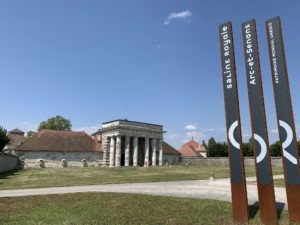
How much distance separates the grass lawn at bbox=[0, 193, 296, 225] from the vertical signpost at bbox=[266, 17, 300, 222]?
2.94 ft

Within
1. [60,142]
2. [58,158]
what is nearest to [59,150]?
[58,158]

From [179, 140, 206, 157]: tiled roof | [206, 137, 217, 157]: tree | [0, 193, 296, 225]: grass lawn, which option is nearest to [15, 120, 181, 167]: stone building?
[206, 137, 217, 157]: tree

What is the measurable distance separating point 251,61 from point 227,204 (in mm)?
5948

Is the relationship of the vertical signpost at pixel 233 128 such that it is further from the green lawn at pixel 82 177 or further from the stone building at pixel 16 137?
the stone building at pixel 16 137

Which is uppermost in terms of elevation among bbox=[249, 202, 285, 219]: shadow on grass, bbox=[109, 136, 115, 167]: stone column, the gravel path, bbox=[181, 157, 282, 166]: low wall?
bbox=[109, 136, 115, 167]: stone column

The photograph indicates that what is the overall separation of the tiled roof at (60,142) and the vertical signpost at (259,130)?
5314 cm

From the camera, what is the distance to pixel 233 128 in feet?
32.3

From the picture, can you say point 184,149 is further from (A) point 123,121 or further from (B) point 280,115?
(B) point 280,115

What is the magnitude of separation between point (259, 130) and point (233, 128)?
85 cm

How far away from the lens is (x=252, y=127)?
Result: 9.47 metres

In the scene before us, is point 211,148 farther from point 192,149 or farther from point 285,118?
point 285,118

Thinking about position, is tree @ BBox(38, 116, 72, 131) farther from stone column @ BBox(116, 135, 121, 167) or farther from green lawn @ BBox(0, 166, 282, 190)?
green lawn @ BBox(0, 166, 282, 190)

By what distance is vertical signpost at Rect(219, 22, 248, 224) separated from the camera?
9.37m

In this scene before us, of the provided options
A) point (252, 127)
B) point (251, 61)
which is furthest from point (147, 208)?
point (251, 61)
